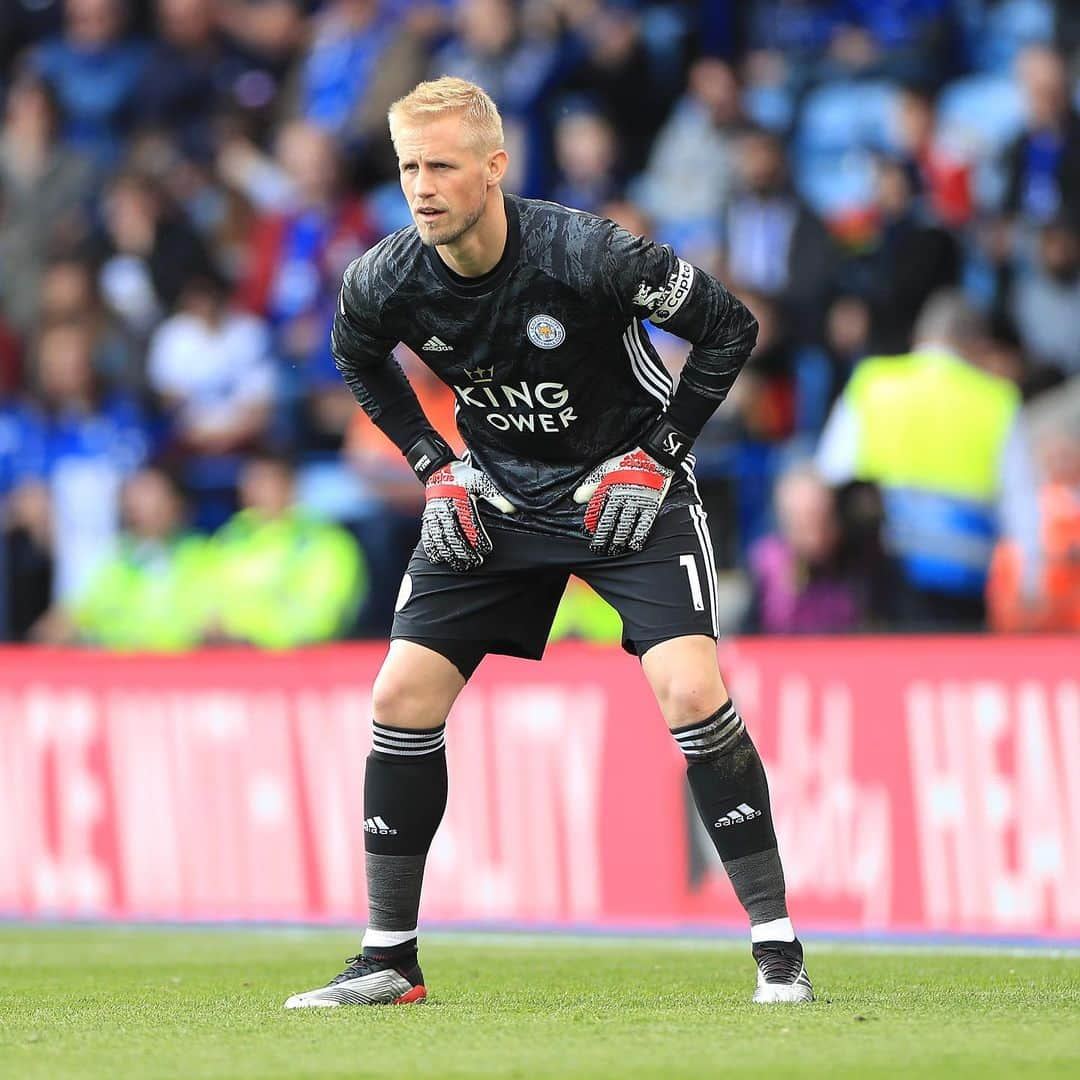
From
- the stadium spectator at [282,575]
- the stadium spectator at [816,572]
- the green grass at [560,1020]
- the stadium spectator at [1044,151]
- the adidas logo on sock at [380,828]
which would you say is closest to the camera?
the green grass at [560,1020]

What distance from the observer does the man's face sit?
6117 millimetres

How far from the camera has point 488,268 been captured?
20.6ft

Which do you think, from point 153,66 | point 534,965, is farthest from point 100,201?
point 534,965

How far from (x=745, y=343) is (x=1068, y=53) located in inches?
343

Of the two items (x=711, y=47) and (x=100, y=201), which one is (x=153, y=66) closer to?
(x=100, y=201)

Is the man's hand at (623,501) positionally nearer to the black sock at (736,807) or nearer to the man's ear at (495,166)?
the black sock at (736,807)

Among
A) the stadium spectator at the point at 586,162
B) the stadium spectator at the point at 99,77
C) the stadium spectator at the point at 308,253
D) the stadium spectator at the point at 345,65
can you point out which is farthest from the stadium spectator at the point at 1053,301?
the stadium spectator at the point at 99,77

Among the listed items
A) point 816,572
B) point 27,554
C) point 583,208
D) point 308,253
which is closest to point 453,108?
point 816,572

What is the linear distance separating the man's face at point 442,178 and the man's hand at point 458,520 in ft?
2.40

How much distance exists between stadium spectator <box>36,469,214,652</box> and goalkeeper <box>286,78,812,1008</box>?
6633 mm

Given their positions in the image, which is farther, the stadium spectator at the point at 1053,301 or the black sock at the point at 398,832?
the stadium spectator at the point at 1053,301

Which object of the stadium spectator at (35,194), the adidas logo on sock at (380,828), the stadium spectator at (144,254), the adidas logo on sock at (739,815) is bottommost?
the adidas logo on sock at (739,815)

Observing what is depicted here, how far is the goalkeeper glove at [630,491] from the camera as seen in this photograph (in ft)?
20.8

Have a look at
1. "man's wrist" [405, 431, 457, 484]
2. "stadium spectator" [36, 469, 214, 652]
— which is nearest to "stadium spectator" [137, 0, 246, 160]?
"stadium spectator" [36, 469, 214, 652]
